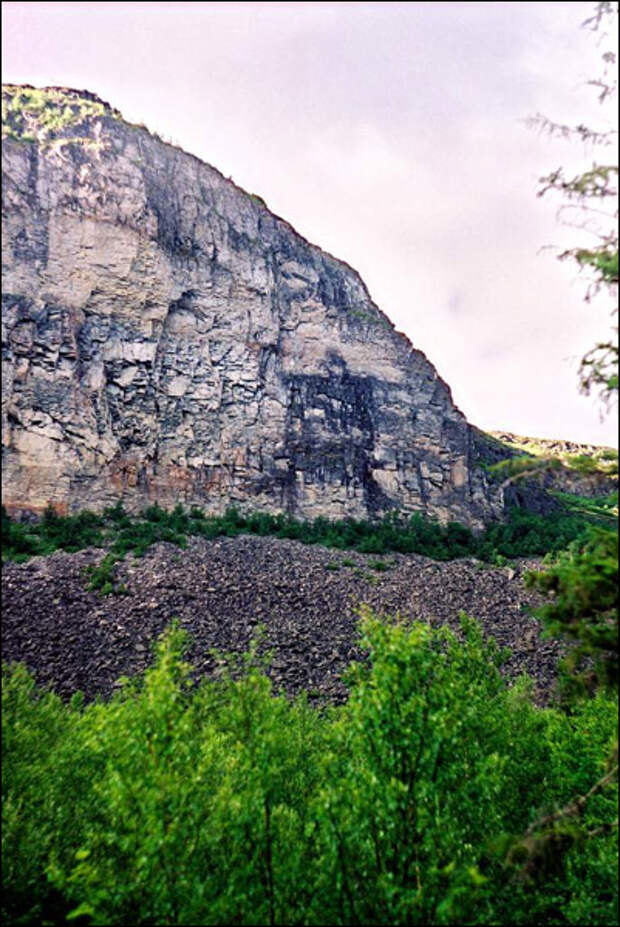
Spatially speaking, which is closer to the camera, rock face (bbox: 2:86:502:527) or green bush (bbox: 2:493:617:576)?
green bush (bbox: 2:493:617:576)

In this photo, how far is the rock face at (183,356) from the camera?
140 feet

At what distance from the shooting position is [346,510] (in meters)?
51.8

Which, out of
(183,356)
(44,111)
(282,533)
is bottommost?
(282,533)

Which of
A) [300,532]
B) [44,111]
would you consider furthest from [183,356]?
[44,111]

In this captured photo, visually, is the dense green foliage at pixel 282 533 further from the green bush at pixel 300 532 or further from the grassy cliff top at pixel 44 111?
the grassy cliff top at pixel 44 111

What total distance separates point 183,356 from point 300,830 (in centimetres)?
4364

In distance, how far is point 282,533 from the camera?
45.5 metres

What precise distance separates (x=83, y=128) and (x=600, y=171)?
2168 inches

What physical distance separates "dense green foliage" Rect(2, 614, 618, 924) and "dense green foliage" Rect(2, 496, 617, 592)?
67.1 feet

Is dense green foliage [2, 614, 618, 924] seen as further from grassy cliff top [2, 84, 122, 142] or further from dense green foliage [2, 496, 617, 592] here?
grassy cliff top [2, 84, 122, 142]

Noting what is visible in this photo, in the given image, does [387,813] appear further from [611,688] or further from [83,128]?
[83,128]

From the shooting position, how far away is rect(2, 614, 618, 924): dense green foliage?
7.23m

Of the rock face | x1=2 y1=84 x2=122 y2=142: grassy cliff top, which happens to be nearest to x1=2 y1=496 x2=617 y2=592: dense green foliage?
the rock face

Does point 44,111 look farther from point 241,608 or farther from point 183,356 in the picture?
point 241,608
